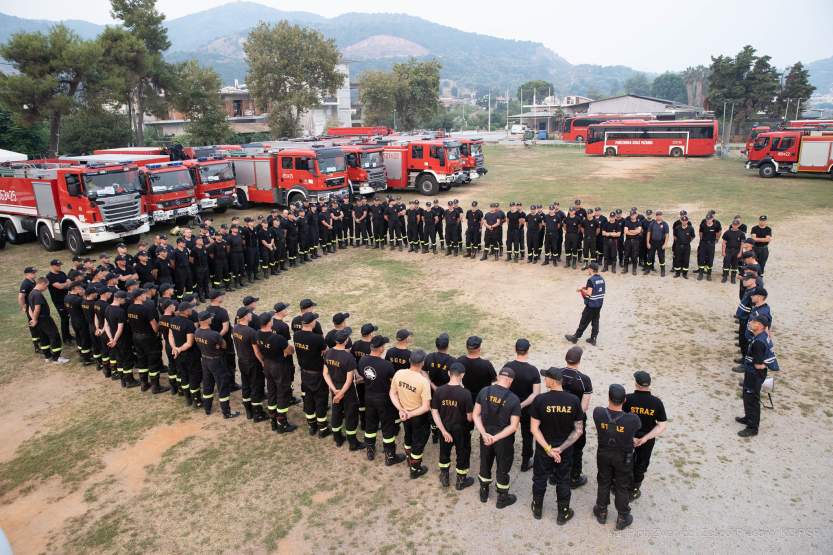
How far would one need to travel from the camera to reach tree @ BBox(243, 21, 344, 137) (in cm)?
3878

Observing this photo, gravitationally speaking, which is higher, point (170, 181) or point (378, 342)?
point (170, 181)

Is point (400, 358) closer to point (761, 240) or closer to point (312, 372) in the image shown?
point (312, 372)

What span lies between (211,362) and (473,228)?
8.76m

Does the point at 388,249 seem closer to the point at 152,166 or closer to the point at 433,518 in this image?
the point at 152,166

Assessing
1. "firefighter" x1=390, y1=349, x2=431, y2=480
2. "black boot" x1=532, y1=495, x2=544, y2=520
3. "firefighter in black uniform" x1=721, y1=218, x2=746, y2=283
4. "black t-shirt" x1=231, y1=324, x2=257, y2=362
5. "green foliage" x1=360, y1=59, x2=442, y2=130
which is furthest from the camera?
"green foliage" x1=360, y1=59, x2=442, y2=130

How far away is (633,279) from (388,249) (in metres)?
6.90

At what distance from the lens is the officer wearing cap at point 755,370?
615cm

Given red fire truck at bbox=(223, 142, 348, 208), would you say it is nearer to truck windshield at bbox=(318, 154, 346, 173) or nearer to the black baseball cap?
truck windshield at bbox=(318, 154, 346, 173)

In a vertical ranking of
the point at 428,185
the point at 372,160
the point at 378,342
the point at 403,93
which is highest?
the point at 403,93

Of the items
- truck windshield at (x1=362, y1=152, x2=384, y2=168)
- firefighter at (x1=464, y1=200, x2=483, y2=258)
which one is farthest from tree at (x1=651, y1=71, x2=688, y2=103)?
firefighter at (x1=464, y1=200, x2=483, y2=258)

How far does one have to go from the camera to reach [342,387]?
5996 millimetres

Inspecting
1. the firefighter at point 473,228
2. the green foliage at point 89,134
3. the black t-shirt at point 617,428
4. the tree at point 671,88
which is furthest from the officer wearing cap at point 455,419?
the tree at point 671,88

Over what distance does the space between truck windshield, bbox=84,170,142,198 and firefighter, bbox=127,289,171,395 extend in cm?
910

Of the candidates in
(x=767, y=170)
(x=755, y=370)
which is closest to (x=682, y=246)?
(x=755, y=370)
